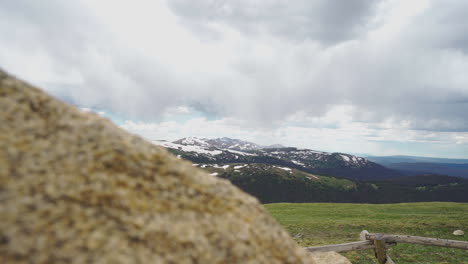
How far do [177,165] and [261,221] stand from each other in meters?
1.91

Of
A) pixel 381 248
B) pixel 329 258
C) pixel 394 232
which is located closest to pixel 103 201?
pixel 329 258

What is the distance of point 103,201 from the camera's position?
339 cm

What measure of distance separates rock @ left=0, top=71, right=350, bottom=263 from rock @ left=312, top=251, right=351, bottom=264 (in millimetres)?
7691

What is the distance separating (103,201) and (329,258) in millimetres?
11280

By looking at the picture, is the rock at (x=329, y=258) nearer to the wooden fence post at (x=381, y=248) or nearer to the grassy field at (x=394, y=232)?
the wooden fence post at (x=381, y=248)

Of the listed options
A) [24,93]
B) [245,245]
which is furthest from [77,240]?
[24,93]

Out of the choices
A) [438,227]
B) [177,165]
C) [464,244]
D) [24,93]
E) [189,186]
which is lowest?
[438,227]

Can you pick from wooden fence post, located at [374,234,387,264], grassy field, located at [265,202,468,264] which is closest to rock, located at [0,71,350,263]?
wooden fence post, located at [374,234,387,264]

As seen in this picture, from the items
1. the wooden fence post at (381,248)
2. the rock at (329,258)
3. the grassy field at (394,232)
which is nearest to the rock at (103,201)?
the rock at (329,258)

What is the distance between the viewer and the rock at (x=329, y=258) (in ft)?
36.3

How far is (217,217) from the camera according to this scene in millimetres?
4184

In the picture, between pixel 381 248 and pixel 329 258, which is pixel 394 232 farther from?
pixel 329 258

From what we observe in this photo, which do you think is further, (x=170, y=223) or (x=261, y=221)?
(x=261, y=221)

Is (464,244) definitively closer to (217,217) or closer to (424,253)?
(424,253)
